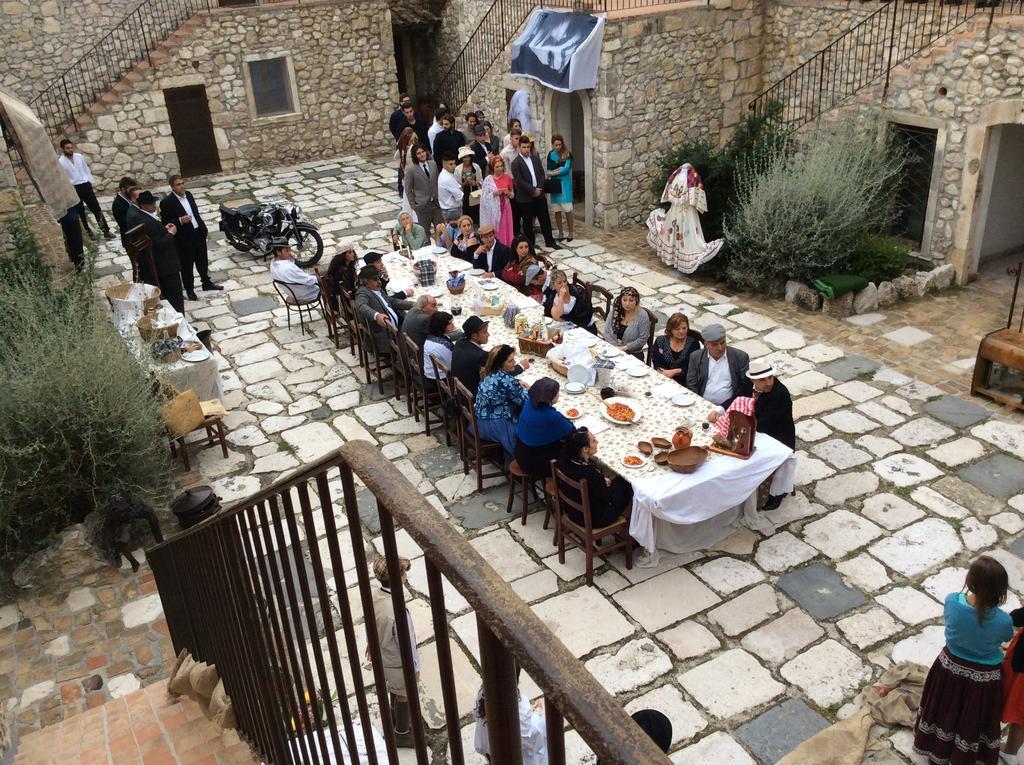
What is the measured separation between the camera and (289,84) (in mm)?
17391

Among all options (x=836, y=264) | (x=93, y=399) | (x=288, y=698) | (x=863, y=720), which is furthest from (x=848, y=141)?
(x=288, y=698)

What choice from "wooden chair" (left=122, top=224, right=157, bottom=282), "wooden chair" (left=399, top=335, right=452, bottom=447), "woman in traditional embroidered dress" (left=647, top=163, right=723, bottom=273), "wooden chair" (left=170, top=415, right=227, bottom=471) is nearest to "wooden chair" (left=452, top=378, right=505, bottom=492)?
"wooden chair" (left=399, top=335, right=452, bottom=447)

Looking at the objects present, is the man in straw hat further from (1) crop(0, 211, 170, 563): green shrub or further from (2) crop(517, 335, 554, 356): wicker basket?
(2) crop(517, 335, 554, 356): wicker basket

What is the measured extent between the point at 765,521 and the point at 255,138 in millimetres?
13892

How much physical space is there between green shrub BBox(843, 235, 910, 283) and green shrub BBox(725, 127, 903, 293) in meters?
0.11

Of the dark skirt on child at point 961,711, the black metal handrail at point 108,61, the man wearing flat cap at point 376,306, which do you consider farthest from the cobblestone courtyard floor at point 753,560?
the black metal handrail at point 108,61

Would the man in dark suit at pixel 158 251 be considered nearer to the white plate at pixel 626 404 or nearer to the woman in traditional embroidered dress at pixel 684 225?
the white plate at pixel 626 404

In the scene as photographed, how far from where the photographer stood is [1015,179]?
37.9ft

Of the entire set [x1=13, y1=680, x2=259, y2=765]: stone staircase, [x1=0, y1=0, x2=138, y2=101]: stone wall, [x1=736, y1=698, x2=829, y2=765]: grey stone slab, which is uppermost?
[x1=0, y1=0, x2=138, y2=101]: stone wall

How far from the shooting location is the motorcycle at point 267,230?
12.5m

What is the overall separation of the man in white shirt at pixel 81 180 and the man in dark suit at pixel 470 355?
8.31 m

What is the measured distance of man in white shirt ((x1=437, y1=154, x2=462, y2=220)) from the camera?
11.7m

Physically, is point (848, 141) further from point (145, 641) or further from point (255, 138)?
point (255, 138)

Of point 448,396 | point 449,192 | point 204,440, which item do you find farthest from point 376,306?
point 449,192
